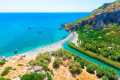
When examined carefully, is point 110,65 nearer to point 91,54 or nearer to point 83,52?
point 91,54

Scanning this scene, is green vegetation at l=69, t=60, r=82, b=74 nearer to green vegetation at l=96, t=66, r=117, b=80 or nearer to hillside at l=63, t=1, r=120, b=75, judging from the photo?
green vegetation at l=96, t=66, r=117, b=80

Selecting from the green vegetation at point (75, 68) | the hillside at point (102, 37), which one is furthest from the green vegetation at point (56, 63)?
the hillside at point (102, 37)

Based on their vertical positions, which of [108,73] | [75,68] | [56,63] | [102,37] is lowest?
[108,73]

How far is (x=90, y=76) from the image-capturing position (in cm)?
4444

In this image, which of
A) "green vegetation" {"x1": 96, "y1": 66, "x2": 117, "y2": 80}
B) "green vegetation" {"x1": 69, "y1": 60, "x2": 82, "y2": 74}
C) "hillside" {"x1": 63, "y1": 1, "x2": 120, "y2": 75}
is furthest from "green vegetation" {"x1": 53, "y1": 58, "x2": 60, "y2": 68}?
"hillside" {"x1": 63, "y1": 1, "x2": 120, "y2": 75}

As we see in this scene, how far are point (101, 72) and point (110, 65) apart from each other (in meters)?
16.0

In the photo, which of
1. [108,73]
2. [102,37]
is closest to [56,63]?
[108,73]

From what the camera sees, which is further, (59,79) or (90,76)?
(90,76)

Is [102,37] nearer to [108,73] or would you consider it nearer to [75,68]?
[108,73]

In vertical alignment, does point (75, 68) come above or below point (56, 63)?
below

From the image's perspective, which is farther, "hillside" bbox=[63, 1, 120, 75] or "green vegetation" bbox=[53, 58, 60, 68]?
"hillside" bbox=[63, 1, 120, 75]

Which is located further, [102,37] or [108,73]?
[102,37]

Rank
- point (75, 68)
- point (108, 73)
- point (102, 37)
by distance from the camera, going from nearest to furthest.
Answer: point (108, 73) < point (75, 68) < point (102, 37)

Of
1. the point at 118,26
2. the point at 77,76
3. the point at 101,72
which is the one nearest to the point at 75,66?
the point at 77,76
